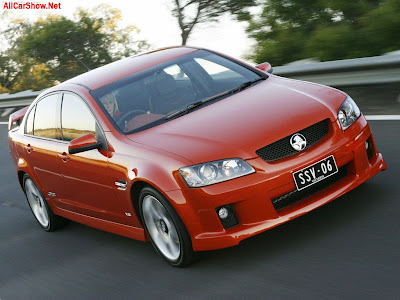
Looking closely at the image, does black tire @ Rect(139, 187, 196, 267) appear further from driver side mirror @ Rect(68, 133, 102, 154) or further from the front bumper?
driver side mirror @ Rect(68, 133, 102, 154)

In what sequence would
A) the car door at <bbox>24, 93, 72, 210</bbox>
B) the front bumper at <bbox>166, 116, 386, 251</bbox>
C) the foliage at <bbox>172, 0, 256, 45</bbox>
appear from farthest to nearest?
the foliage at <bbox>172, 0, 256, 45</bbox> < the car door at <bbox>24, 93, 72, 210</bbox> < the front bumper at <bbox>166, 116, 386, 251</bbox>

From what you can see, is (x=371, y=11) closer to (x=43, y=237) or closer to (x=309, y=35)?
(x=309, y=35)

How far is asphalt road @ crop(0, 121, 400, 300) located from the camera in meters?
3.91

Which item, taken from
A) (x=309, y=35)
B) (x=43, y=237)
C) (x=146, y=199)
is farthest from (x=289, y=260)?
(x=309, y=35)

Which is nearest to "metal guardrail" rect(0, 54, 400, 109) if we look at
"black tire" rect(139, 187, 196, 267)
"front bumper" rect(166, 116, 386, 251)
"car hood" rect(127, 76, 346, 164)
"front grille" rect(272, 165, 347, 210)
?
"car hood" rect(127, 76, 346, 164)

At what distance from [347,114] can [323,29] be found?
6.48 metres

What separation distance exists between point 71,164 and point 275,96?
1.79 meters

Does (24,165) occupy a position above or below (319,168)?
below

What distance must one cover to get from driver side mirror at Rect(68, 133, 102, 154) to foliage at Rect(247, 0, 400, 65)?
6235 mm

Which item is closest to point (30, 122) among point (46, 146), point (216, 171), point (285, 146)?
point (46, 146)

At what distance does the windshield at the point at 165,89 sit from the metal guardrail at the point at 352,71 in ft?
8.40

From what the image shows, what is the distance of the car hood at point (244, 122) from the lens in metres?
4.46

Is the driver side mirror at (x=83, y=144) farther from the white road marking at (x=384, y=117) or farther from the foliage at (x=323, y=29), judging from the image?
the foliage at (x=323, y=29)

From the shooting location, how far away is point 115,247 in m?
5.72
